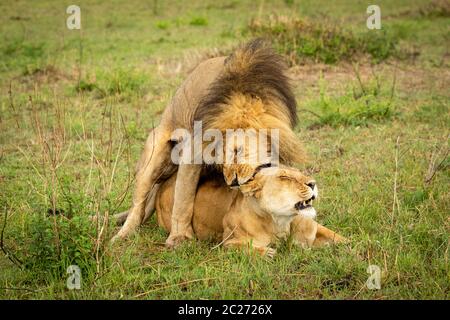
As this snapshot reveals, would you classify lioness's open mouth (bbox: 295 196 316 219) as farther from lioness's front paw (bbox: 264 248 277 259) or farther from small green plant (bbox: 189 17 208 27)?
small green plant (bbox: 189 17 208 27)

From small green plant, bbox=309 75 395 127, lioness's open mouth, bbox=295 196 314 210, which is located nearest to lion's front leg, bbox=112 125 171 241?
lioness's open mouth, bbox=295 196 314 210

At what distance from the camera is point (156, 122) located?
8289 mm

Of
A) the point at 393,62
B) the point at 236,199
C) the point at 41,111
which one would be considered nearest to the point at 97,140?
the point at 41,111

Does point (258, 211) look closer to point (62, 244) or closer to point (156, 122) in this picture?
→ point (62, 244)

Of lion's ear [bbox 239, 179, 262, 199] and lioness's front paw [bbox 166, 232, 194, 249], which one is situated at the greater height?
lion's ear [bbox 239, 179, 262, 199]

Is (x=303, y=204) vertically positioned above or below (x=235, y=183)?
below

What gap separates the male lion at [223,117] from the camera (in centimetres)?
417

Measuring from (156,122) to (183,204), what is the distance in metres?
3.44

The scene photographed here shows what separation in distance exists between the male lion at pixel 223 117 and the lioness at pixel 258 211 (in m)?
0.10

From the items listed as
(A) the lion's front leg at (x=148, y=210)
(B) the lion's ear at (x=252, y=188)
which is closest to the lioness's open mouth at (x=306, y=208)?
(B) the lion's ear at (x=252, y=188)

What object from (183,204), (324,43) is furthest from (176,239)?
(324,43)

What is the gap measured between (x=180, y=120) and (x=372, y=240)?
183 centimetres

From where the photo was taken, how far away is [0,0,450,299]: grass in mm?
4133

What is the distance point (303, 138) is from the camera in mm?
7406
